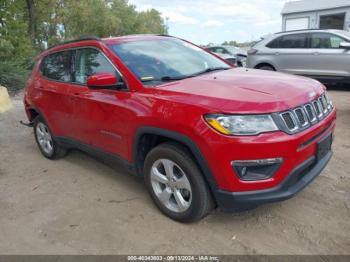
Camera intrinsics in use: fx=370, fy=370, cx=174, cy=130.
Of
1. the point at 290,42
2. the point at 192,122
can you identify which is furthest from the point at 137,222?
the point at 290,42

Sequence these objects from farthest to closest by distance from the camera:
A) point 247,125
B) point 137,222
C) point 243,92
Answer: point 137,222
point 243,92
point 247,125

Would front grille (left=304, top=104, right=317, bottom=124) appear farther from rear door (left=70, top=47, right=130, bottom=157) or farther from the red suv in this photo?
rear door (left=70, top=47, right=130, bottom=157)

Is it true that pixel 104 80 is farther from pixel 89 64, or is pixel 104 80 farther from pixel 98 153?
pixel 98 153

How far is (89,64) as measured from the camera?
14.1 ft

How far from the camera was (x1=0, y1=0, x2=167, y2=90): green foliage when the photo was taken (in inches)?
504

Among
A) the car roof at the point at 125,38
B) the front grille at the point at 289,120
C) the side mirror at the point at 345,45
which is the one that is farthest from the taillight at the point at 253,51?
the front grille at the point at 289,120

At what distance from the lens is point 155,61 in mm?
3895

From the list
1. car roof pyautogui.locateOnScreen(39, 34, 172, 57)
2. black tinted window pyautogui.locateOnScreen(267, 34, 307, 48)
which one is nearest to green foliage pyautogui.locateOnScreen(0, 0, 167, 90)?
black tinted window pyautogui.locateOnScreen(267, 34, 307, 48)

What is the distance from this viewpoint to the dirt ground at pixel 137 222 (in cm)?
314

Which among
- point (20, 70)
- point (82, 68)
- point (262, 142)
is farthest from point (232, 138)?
point (20, 70)

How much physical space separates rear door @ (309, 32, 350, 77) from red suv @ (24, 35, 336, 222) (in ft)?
20.1

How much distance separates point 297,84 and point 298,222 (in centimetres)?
127

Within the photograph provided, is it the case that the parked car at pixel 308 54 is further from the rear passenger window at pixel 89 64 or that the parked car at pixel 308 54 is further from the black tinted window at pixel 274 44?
the rear passenger window at pixel 89 64

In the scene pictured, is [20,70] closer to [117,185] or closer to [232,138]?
[117,185]
